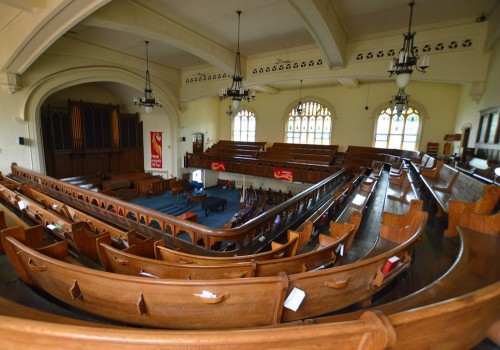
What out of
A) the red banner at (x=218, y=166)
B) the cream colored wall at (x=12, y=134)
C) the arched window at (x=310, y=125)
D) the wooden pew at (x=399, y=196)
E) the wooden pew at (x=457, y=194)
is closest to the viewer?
the wooden pew at (x=457, y=194)

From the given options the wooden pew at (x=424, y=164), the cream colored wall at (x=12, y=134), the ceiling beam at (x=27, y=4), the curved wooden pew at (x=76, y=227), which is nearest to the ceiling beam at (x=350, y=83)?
the wooden pew at (x=424, y=164)

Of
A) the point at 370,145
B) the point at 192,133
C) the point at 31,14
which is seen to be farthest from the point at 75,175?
the point at 370,145

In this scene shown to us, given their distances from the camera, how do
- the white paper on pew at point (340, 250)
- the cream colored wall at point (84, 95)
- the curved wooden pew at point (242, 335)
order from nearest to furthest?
1. the curved wooden pew at point (242, 335)
2. the white paper on pew at point (340, 250)
3. the cream colored wall at point (84, 95)

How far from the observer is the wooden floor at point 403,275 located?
4.42ft

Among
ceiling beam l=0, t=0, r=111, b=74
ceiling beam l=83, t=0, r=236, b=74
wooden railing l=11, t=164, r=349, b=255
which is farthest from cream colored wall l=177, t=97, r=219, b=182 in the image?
wooden railing l=11, t=164, r=349, b=255

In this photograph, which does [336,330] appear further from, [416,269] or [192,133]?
[192,133]

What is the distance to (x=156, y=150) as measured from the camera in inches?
439

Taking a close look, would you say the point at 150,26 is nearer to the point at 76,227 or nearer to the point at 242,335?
the point at 76,227

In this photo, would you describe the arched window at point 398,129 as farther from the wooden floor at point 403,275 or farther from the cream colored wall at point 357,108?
the wooden floor at point 403,275

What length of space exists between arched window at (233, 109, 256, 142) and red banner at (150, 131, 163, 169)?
446 centimetres

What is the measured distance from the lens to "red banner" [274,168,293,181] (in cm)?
863

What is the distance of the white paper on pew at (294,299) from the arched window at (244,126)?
12.4m

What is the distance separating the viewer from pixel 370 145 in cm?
1013

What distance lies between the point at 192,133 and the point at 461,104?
438 inches
